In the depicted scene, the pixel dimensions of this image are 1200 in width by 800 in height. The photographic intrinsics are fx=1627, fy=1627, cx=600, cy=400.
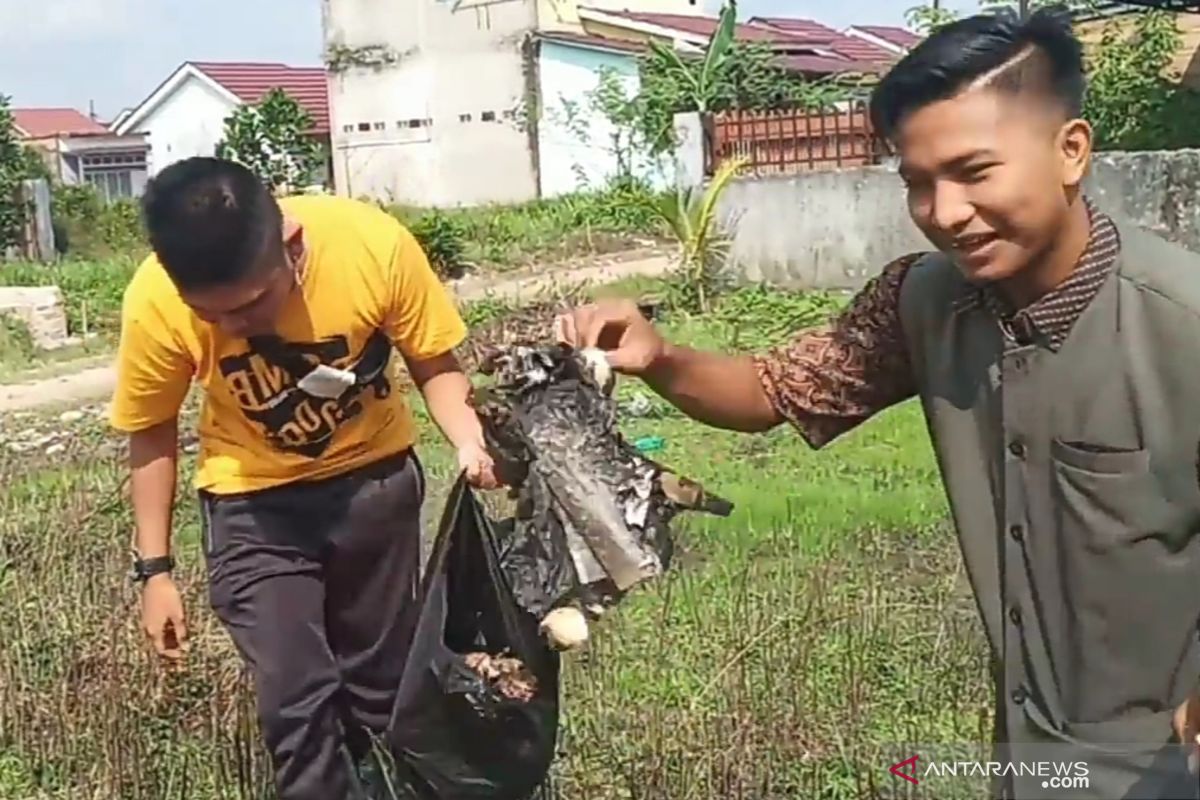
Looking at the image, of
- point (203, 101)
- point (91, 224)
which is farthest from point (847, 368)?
point (203, 101)

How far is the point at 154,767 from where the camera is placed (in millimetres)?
3436

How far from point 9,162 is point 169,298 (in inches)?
743

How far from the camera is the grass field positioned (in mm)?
3125

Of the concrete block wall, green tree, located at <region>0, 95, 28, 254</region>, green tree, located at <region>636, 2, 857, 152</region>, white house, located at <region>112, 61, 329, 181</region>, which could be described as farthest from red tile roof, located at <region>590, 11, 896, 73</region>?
the concrete block wall

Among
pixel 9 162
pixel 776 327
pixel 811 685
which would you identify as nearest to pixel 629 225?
pixel 776 327

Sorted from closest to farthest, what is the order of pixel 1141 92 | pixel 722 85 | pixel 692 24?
pixel 1141 92
pixel 722 85
pixel 692 24

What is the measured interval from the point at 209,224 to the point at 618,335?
0.87m

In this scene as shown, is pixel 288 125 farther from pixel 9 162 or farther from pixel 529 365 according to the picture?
pixel 529 365

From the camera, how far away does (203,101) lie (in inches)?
1294

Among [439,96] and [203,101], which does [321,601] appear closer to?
[439,96]

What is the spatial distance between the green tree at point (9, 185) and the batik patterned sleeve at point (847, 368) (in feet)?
60.1

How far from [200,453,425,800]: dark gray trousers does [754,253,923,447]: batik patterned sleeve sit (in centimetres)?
118

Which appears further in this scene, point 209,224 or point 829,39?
point 829,39

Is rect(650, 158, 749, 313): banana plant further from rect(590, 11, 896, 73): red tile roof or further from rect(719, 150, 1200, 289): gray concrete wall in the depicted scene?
rect(590, 11, 896, 73): red tile roof
